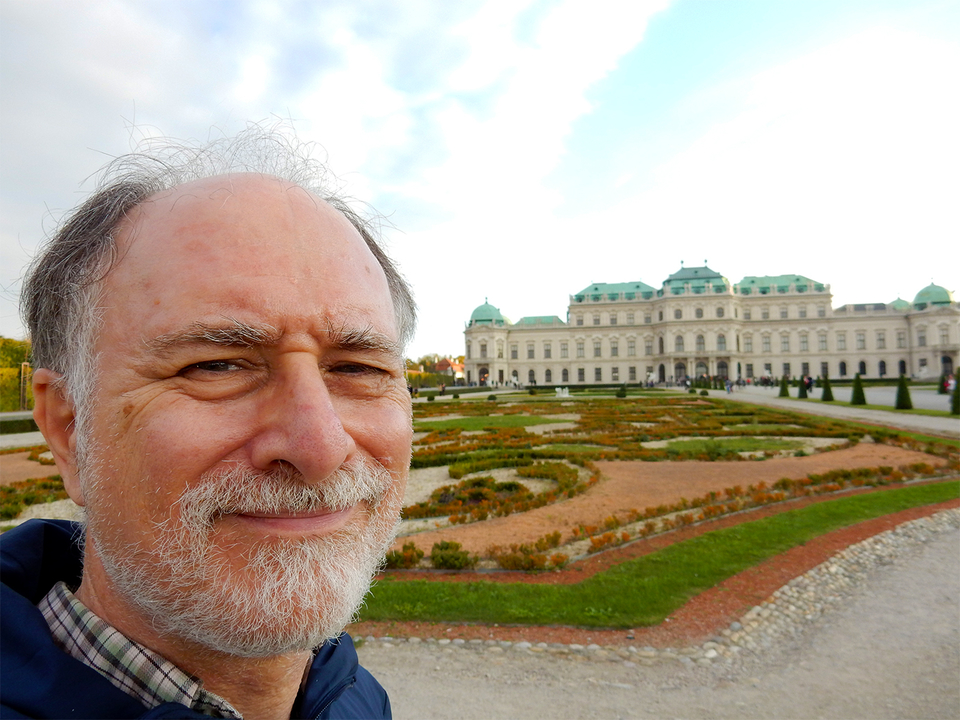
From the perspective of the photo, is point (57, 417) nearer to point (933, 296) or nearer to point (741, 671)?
point (741, 671)

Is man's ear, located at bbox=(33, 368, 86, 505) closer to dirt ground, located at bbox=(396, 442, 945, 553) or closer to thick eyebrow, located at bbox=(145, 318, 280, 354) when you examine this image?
thick eyebrow, located at bbox=(145, 318, 280, 354)

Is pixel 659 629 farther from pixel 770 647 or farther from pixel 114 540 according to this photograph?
pixel 114 540

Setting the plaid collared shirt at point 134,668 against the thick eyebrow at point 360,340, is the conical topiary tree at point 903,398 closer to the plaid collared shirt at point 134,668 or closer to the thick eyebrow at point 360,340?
the thick eyebrow at point 360,340

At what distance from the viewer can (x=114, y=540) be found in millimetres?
835

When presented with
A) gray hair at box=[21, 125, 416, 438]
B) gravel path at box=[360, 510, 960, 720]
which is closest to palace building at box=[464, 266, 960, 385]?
gravel path at box=[360, 510, 960, 720]

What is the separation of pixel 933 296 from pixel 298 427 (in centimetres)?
7273

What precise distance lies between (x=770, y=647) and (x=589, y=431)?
12654 mm

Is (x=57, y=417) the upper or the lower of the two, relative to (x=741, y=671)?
upper

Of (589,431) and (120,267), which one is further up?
(120,267)

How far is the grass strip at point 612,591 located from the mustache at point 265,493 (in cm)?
375

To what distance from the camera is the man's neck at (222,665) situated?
2.87 ft

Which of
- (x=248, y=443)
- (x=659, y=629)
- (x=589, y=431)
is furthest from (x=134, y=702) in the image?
(x=589, y=431)

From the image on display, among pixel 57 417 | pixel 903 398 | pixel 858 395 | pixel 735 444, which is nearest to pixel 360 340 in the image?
pixel 57 417

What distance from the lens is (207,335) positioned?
2.71ft
